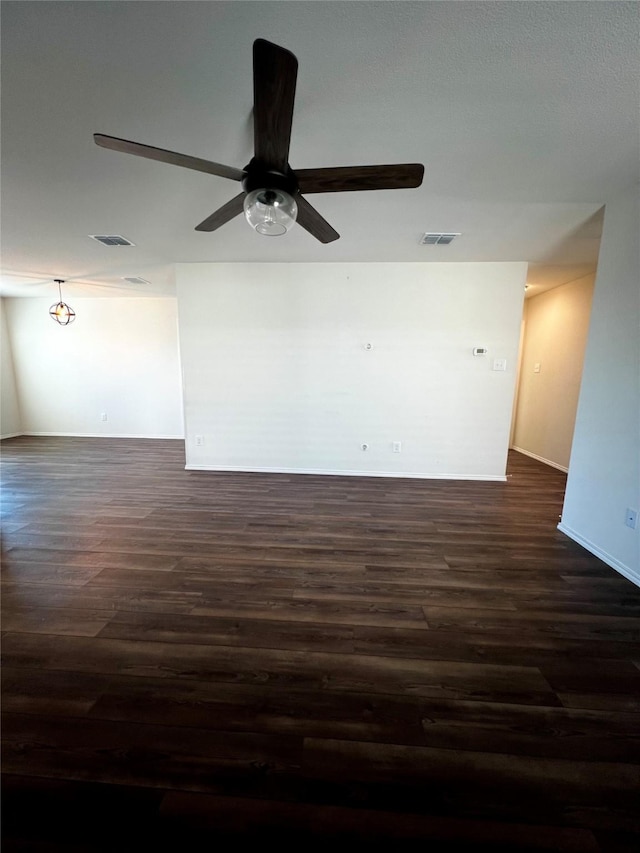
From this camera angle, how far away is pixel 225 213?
1933 mm

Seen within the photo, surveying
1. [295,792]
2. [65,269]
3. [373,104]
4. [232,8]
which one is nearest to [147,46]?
[232,8]

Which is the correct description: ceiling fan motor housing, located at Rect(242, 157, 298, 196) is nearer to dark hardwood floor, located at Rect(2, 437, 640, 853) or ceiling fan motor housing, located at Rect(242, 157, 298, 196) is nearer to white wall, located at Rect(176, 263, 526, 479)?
dark hardwood floor, located at Rect(2, 437, 640, 853)

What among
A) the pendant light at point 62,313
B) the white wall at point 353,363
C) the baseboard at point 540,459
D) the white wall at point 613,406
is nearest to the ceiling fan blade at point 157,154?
the white wall at point 353,363

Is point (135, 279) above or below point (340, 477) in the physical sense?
above

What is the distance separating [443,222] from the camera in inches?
110

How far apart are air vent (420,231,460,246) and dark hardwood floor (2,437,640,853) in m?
2.75

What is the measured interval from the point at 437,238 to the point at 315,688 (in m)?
3.65

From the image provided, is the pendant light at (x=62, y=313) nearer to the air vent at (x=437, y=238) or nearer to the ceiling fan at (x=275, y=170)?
the ceiling fan at (x=275, y=170)

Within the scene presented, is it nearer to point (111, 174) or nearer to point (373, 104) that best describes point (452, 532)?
point (373, 104)

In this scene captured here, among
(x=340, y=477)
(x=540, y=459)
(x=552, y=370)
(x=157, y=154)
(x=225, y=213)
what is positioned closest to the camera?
(x=157, y=154)

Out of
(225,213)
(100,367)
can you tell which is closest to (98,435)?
(100,367)

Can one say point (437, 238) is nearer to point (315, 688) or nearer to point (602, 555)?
point (602, 555)

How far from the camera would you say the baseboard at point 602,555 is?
7.36 ft

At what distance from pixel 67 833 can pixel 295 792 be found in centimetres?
70
